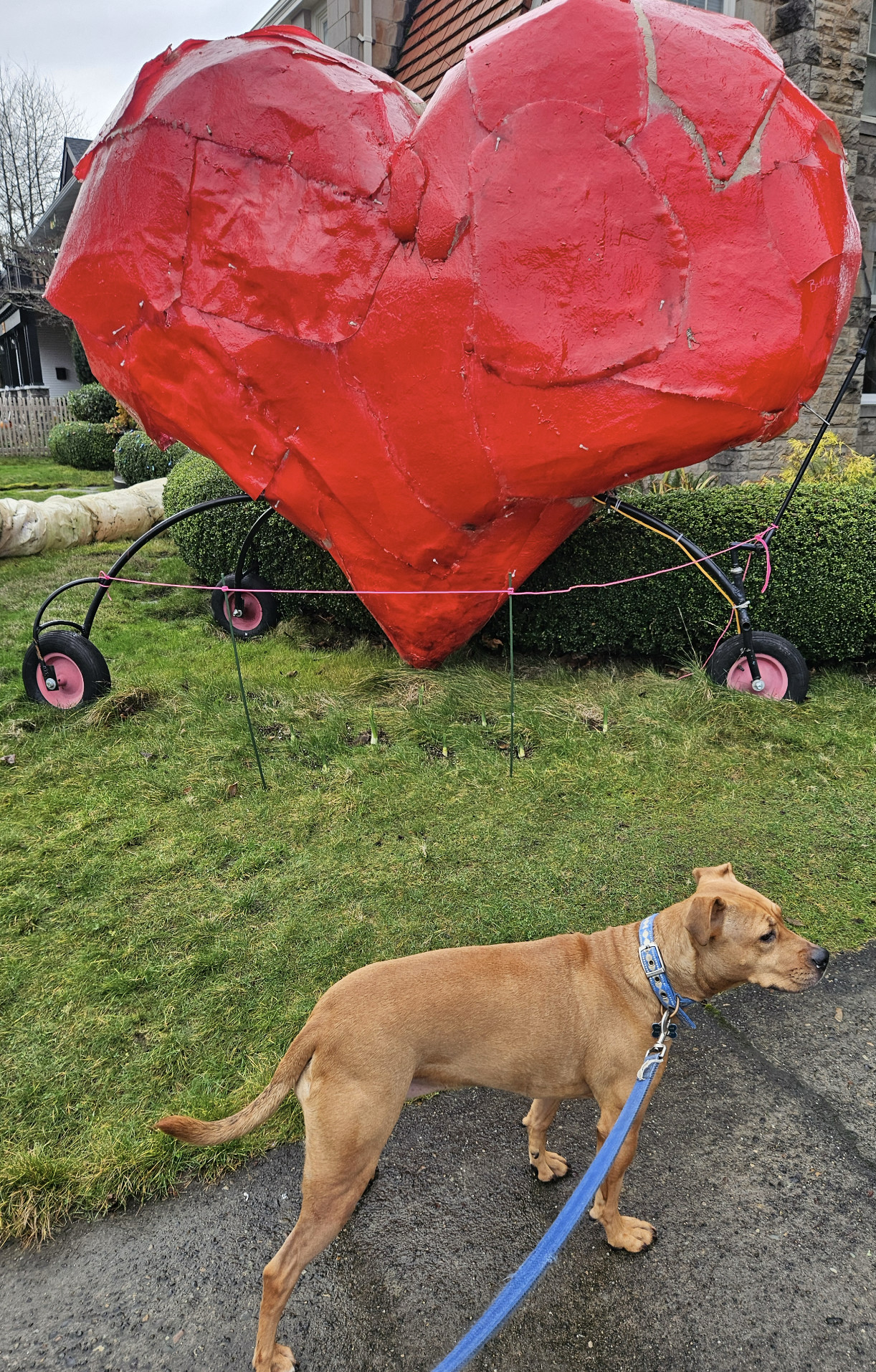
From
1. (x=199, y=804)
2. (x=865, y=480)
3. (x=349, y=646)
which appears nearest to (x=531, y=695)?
(x=349, y=646)

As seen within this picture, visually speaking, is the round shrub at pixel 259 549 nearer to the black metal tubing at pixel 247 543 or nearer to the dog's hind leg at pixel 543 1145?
the black metal tubing at pixel 247 543

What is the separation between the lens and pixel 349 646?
765cm

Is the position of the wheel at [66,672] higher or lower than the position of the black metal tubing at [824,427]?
lower

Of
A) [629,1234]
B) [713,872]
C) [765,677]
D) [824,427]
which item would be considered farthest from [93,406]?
[629,1234]

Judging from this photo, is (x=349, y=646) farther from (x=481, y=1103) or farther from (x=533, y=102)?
(x=481, y=1103)

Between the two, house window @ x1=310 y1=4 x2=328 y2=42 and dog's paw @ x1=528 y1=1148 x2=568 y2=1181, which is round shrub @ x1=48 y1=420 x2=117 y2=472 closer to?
house window @ x1=310 y1=4 x2=328 y2=42

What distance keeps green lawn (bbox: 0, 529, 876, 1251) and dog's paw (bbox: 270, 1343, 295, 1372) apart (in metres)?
0.68

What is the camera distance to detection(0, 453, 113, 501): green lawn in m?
16.2

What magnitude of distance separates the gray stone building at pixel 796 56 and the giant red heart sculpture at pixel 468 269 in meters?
5.10

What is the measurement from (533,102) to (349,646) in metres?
4.45

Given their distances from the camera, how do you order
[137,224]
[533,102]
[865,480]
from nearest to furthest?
1. [533,102]
2. [137,224]
3. [865,480]

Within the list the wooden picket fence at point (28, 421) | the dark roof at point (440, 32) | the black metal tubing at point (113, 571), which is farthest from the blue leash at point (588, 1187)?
the wooden picket fence at point (28, 421)

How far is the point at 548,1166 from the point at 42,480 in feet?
61.1

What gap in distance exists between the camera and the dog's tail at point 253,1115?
220 cm
